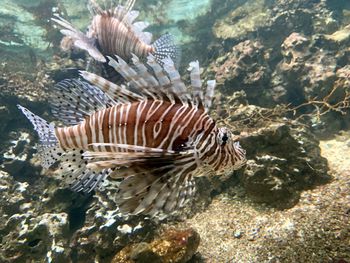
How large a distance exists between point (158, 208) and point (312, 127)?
4784 mm

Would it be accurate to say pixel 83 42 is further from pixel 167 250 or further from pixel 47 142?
pixel 167 250

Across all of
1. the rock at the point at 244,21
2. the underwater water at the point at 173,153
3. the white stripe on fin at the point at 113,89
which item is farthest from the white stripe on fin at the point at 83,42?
the rock at the point at 244,21

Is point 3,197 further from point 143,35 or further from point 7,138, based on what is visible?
point 143,35

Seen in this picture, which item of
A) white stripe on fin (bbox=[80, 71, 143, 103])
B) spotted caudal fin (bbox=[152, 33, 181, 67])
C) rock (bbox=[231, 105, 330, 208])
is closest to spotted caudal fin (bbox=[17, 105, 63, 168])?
white stripe on fin (bbox=[80, 71, 143, 103])

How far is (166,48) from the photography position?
524 centimetres

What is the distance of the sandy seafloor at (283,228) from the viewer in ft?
10.1

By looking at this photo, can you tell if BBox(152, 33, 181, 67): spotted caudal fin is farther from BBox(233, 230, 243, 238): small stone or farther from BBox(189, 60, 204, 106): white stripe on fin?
BBox(189, 60, 204, 106): white stripe on fin

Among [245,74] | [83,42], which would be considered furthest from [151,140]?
[245,74]

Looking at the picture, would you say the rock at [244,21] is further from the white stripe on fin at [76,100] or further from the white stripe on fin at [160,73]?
the white stripe on fin at [160,73]

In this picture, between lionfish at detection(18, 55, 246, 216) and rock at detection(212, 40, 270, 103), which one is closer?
lionfish at detection(18, 55, 246, 216)

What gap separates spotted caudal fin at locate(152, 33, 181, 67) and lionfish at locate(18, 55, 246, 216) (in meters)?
2.73

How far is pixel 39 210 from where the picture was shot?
475 cm

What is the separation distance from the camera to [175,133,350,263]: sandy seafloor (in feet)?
10.1

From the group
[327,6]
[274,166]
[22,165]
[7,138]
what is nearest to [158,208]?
[274,166]
